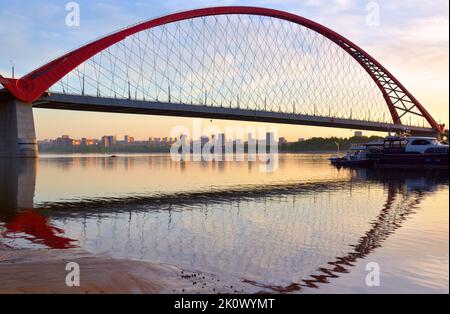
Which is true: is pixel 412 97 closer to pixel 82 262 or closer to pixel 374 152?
pixel 374 152

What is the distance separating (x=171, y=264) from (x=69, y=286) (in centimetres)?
271

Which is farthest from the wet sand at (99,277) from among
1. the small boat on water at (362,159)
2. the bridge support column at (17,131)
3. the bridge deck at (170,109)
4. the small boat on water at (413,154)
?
the bridge support column at (17,131)

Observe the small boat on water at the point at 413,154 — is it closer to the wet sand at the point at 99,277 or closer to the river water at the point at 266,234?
the river water at the point at 266,234

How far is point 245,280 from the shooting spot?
9.05 m

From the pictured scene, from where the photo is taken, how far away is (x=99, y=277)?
8.73 meters

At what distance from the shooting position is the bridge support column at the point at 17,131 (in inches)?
2426

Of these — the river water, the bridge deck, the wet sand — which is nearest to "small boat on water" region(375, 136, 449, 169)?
the river water

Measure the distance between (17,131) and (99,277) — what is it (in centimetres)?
5810

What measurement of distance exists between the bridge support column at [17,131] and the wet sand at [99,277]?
184ft

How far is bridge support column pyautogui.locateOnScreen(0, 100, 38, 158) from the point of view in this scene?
61625 mm

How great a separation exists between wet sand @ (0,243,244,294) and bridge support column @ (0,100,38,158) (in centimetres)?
5597

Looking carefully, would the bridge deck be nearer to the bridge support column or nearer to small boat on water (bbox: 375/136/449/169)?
the bridge support column

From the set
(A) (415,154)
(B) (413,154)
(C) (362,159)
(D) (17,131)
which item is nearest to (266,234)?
(A) (415,154)
